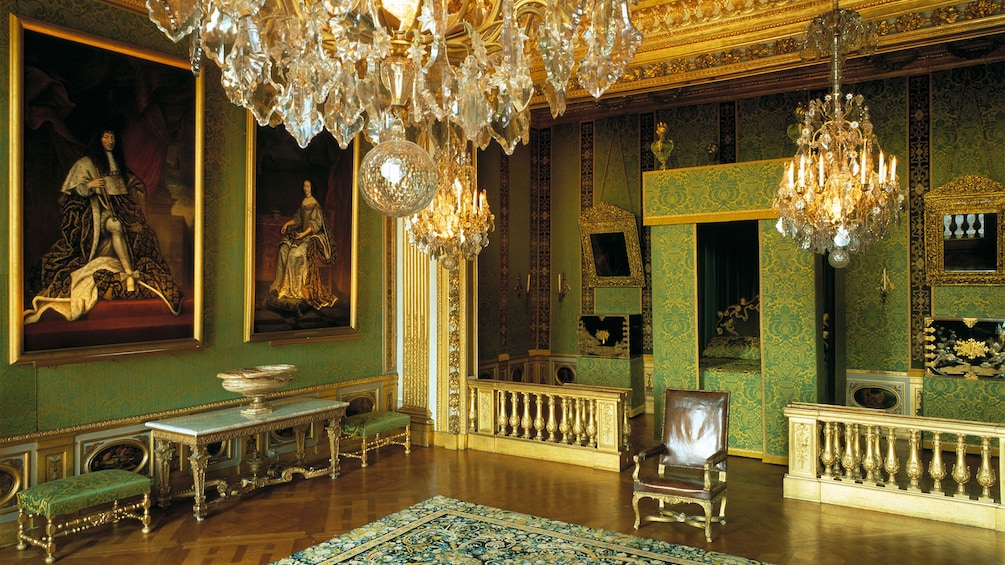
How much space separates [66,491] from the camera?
15.3 feet

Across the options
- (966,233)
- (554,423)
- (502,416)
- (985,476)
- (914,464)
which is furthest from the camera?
(966,233)

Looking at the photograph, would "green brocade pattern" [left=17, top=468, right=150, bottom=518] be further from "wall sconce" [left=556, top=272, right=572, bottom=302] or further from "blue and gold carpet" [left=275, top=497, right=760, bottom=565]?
"wall sconce" [left=556, top=272, right=572, bottom=302]

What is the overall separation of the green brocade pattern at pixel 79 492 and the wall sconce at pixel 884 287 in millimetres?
8048

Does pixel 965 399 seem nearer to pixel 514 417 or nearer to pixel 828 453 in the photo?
pixel 828 453

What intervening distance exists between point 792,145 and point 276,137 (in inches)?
249

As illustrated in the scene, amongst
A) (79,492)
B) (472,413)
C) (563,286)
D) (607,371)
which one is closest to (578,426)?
(472,413)

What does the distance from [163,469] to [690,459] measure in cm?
436

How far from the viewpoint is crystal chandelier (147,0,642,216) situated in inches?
104

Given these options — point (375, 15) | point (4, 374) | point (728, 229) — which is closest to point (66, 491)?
point (4, 374)

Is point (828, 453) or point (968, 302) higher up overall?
point (968, 302)

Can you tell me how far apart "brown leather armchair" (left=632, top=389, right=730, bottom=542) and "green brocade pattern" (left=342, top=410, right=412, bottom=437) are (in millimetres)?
2899

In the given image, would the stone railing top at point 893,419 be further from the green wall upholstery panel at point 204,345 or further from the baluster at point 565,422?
the green wall upholstery panel at point 204,345

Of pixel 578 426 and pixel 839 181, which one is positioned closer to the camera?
pixel 839 181

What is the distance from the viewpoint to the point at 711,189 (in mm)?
7469
